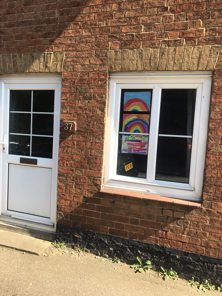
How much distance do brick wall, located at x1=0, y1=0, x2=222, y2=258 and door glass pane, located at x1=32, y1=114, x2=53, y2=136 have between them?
15.5 inches

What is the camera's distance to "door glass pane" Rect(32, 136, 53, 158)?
400 cm

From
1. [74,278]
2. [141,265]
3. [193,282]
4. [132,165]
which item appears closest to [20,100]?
[132,165]

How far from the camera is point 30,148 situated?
411 centimetres

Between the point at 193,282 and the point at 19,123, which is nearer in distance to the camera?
the point at 193,282

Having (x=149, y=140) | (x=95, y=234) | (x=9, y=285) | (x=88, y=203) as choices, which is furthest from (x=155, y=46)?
(x=9, y=285)

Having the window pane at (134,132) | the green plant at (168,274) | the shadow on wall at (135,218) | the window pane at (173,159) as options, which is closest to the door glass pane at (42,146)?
the shadow on wall at (135,218)

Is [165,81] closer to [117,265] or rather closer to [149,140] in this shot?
[149,140]

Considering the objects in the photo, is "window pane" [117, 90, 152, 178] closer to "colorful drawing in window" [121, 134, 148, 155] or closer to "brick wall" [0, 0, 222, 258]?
"colorful drawing in window" [121, 134, 148, 155]

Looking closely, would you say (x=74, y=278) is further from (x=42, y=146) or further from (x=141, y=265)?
(x=42, y=146)

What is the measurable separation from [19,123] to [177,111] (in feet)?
7.33

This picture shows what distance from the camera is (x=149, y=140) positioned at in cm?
337

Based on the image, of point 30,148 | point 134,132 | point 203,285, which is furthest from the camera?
point 30,148

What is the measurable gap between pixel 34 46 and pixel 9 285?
281 centimetres

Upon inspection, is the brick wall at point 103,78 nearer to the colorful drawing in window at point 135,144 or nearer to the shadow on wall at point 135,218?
the shadow on wall at point 135,218
